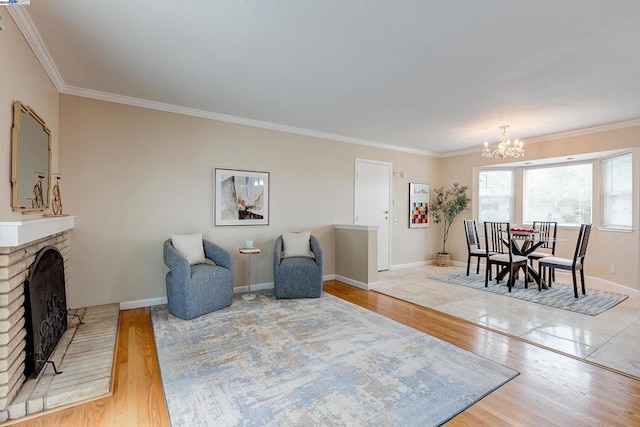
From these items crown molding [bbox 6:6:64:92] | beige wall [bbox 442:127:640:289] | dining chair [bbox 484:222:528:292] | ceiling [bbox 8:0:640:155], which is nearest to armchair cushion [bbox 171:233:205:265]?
ceiling [bbox 8:0:640:155]

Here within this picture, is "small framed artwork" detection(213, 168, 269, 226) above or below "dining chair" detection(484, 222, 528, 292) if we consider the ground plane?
above

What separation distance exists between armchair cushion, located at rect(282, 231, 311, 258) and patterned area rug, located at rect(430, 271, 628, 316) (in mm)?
2470

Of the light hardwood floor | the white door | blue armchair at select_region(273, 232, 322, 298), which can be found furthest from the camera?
the white door

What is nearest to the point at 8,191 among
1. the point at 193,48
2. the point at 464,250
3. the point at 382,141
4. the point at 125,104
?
the point at 193,48

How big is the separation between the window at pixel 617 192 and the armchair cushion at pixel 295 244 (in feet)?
16.0

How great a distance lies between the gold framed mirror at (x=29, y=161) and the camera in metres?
2.02

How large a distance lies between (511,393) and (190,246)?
3357 mm

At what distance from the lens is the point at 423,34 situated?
2.22 m

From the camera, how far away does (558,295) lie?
Result: 167 inches

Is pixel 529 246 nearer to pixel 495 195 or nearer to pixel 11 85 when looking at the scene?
pixel 495 195

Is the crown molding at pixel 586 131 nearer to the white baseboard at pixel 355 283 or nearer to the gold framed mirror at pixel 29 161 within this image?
the white baseboard at pixel 355 283

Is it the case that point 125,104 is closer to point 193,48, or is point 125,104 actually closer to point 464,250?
point 193,48

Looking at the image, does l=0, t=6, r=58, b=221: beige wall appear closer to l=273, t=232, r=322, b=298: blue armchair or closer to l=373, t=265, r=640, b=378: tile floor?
l=273, t=232, r=322, b=298: blue armchair

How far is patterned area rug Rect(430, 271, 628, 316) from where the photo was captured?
3754 millimetres
